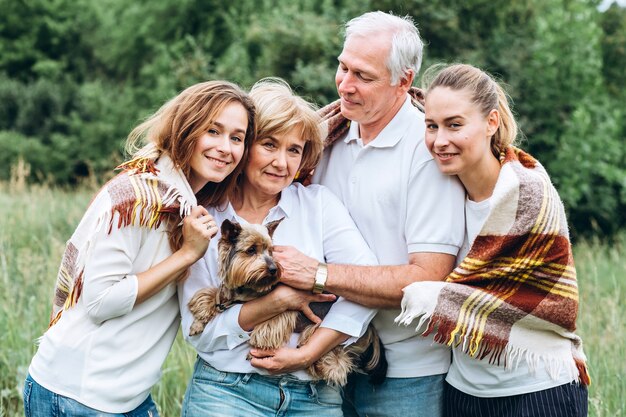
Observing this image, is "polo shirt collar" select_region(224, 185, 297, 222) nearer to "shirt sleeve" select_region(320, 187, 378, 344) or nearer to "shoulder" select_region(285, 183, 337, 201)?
"shoulder" select_region(285, 183, 337, 201)

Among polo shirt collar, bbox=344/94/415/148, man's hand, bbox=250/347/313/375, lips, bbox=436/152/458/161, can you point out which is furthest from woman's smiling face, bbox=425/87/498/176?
man's hand, bbox=250/347/313/375

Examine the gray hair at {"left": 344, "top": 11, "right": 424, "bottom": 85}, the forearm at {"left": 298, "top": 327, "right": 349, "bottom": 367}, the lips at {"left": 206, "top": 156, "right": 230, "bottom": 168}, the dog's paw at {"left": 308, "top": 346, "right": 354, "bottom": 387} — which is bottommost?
the dog's paw at {"left": 308, "top": 346, "right": 354, "bottom": 387}

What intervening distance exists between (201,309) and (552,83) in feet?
42.8

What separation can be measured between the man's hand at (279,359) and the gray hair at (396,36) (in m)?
1.47

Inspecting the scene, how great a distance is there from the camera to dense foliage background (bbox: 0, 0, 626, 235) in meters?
14.7

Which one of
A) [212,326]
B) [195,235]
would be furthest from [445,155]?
[212,326]

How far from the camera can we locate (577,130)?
14.8 metres

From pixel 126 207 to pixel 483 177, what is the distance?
166 cm

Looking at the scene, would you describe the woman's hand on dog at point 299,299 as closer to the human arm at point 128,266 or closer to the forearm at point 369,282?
the forearm at point 369,282

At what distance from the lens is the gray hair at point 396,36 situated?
3.69 m

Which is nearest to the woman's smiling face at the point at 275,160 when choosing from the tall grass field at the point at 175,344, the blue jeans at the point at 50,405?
the blue jeans at the point at 50,405

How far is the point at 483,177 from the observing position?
11.0 ft

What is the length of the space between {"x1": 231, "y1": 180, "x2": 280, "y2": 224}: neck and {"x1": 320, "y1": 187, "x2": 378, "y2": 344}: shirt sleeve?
30 cm

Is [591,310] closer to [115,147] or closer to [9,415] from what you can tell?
[9,415]
